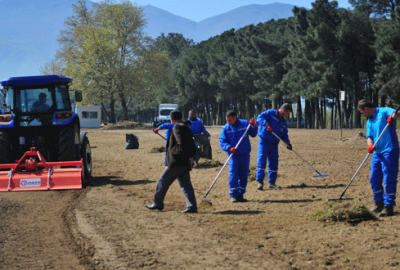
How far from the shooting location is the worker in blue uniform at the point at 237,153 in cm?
970

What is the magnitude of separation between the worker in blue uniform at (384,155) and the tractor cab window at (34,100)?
7894mm

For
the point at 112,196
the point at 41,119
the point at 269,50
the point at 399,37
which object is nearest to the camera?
the point at 112,196

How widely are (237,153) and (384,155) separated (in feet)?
9.51

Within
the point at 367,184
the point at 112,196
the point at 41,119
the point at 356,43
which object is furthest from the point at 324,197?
the point at 356,43

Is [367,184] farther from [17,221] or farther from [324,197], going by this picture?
[17,221]

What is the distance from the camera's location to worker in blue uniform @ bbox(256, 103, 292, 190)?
36.2 feet

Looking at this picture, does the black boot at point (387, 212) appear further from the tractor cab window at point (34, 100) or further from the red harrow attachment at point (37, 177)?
the tractor cab window at point (34, 100)

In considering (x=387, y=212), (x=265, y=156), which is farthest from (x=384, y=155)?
(x=265, y=156)

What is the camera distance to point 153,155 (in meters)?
20.7

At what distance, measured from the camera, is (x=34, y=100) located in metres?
12.6

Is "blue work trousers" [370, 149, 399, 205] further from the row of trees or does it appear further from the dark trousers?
the row of trees

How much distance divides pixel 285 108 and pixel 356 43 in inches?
1464

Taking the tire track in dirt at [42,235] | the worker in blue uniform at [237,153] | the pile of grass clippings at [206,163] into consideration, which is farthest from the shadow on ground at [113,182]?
the worker in blue uniform at [237,153]

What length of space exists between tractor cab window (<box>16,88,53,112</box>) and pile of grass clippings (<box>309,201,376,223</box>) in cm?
769
